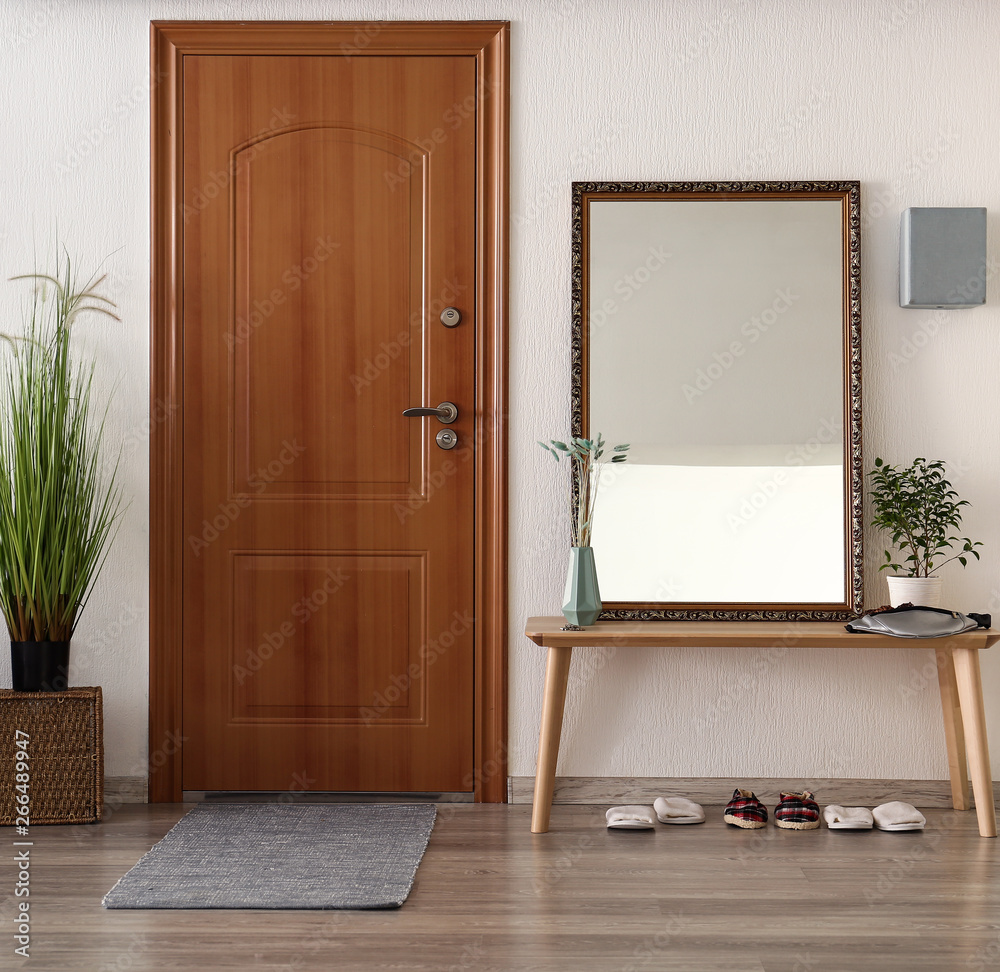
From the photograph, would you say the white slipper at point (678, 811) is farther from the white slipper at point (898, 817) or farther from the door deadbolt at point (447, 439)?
the door deadbolt at point (447, 439)

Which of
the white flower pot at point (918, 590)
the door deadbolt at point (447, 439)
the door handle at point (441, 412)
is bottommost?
the white flower pot at point (918, 590)

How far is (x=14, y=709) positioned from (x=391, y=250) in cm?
164

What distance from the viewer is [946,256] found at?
260 centimetres

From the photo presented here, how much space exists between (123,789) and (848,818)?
6.75ft

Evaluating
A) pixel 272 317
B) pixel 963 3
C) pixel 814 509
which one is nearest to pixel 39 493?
pixel 272 317

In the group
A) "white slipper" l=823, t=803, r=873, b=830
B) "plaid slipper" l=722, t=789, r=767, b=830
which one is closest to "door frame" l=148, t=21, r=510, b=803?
"plaid slipper" l=722, t=789, r=767, b=830

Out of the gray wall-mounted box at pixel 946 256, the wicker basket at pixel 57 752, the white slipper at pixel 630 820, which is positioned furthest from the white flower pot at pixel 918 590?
the wicker basket at pixel 57 752

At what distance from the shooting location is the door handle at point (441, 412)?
2.70 meters

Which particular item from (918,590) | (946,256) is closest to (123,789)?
(918,590)

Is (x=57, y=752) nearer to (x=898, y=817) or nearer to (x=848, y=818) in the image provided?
(x=848, y=818)

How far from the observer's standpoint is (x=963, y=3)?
2689 millimetres

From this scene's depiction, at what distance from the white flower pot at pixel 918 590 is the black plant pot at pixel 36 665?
7.51 feet

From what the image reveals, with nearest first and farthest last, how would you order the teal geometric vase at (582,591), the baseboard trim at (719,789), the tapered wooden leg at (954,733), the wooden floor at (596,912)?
the wooden floor at (596,912) < the teal geometric vase at (582,591) < the tapered wooden leg at (954,733) < the baseboard trim at (719,789)

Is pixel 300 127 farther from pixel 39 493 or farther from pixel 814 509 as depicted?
pixel 814 509
